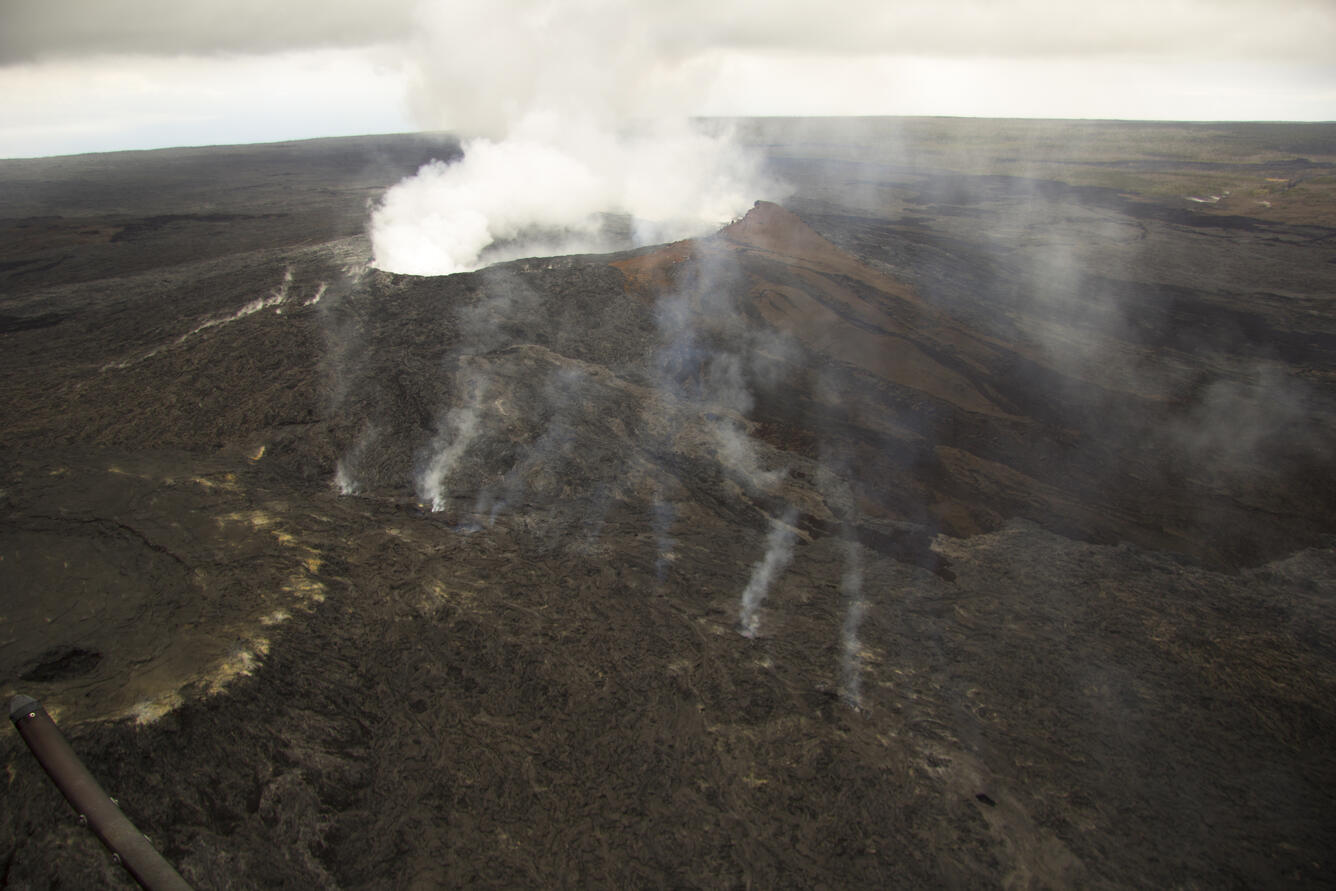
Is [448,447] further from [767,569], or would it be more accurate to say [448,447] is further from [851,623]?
[851,623]

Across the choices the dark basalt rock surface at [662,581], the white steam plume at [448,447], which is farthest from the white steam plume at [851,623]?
the white steam plume at [448,447]

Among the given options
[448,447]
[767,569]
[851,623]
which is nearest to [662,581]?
[767,569]

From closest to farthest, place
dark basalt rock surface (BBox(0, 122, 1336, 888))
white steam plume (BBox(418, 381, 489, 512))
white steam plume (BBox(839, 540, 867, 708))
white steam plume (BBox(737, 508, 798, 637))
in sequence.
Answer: dark basalt rock surface (BBox(0, 122, 1336, 888))
white steam plume (BBox(839, 540, 867, 708))
white steam plume (BBox(737, 508, 798, 637))
white steam plume (BBox(418, 381, 489, 512))

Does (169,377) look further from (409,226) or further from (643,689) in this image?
(409,226)

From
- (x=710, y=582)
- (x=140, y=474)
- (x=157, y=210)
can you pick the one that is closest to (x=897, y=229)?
(x=710, y=582)

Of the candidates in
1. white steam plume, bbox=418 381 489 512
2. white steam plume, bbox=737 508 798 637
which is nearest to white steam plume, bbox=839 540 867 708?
white steam plume, bbox=737 508 798 637

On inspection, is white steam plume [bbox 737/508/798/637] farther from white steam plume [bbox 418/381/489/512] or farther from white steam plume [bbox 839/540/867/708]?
white steam plume [bbox 418/381/489/512]
